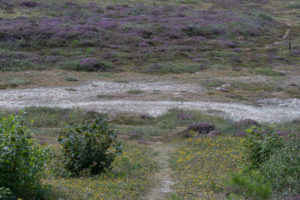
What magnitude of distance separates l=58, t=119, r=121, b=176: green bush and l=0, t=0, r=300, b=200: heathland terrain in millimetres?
175

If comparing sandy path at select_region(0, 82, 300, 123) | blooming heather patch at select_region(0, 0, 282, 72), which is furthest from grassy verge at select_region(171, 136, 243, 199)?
blooming heather patch at select_region(0, 0, 282, 72)

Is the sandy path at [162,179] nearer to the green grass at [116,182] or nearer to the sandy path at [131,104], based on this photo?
the green grass at [116,182]

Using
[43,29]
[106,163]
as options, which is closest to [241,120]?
[106,163]

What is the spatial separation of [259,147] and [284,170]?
6.28ft

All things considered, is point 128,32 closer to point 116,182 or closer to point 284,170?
point 116,182

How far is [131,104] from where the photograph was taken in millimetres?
22516

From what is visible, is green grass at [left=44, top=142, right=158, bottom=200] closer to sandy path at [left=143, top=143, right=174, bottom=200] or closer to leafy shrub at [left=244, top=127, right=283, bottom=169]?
sandy path at [left=143, top=143, right=174, bottom=200]

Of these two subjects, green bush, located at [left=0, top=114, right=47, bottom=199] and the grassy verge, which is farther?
the grassy verge

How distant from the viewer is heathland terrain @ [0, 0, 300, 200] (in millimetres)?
10297

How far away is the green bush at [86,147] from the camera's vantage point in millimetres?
11047

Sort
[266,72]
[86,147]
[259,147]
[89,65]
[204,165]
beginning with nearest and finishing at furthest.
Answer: [86,147]
[259,147]
[204,165]
[89,65]
[266,72]

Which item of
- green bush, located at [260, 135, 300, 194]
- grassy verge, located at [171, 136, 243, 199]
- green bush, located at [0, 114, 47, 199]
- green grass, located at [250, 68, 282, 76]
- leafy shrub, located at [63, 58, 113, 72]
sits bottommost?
green grass, located at [250, 68, 282, 76]

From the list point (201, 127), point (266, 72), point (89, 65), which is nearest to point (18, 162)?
point (201, 127)

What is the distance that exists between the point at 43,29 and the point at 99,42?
5500 mm
